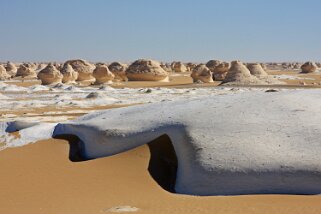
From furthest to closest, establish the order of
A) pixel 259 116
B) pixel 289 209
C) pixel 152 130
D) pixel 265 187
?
pixel 152 130 → pixel 259 116 → pixel 265 187 → pixel 289 209

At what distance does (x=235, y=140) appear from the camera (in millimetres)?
7871

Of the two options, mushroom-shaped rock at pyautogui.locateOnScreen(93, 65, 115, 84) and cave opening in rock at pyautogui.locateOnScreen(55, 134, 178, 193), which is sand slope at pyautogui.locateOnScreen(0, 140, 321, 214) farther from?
mushroom-shaped rock at pyautogui.locateOnScreen(93, 65, 115, 84)

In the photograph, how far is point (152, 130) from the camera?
9047 mm

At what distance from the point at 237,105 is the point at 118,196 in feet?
11.4

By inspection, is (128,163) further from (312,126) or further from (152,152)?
(312,126)

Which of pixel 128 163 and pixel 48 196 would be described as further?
pixel 128 163

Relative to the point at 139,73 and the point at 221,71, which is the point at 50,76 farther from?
the point at 221,71

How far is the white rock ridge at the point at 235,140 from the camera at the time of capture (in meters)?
7.04

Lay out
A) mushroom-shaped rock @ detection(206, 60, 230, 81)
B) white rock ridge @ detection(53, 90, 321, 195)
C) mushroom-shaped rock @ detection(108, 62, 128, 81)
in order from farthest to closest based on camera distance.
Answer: mushroom-shaped rock @ detection(206, 60, 230, 81) < mushroom-shaped rock @ detection(108, 62, 128, 81) < white rock ridge @ detection(53, 90, 321, 195)

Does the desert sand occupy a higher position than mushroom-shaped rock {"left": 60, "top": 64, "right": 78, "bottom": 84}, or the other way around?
the desert sand

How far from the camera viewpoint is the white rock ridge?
277 inches

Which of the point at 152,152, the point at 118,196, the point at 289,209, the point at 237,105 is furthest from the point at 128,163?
the point at 289,209

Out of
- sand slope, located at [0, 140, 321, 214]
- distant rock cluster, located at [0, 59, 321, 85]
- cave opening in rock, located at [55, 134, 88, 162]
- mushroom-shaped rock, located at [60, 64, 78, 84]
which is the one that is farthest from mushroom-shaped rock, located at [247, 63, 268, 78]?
sand slope, located at [0, 140, 321, 214]

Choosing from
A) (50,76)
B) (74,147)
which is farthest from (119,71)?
(74,147)
